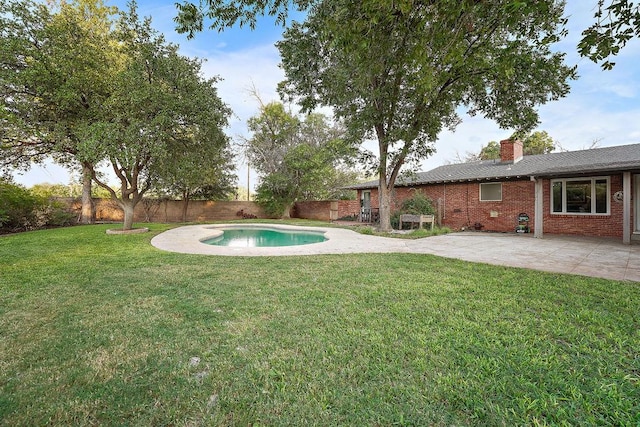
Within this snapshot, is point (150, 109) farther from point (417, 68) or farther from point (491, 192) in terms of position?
point (491, 192)

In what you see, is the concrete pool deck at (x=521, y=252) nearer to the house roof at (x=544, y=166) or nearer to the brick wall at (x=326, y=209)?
the house roof at (x=544, y=166)

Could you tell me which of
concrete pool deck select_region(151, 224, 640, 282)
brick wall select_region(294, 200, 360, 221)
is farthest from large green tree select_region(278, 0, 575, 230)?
brick wall select_region(294, 200, 360, 221)

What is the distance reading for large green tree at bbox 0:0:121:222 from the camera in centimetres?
843

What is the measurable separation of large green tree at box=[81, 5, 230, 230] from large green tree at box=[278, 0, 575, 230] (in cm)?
343

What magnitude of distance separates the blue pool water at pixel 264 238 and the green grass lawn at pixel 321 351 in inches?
249

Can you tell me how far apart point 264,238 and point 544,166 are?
12.5m

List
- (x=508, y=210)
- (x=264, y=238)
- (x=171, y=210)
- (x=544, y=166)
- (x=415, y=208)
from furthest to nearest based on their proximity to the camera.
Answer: (x=171, y=210)
(x=264, y=238)
(x=415, y=208)
(x=508, y=210)
(x=544, y=166)

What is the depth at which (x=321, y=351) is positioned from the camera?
231cm

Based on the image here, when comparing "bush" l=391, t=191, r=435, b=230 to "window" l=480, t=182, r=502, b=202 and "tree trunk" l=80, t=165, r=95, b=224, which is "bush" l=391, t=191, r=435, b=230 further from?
"tree trunk" l=80, t=165, r=95, b=224

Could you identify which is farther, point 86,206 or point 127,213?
point 86,206

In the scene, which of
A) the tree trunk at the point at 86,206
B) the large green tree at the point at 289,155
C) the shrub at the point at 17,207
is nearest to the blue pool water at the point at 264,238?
the large green tree at the point at 289,155

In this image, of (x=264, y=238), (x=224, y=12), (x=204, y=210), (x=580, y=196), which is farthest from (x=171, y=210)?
(x=580, y=196)

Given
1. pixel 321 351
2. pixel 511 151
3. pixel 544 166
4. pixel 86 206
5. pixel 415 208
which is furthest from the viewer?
pixel 86 206

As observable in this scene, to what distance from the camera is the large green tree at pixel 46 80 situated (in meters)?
8.43
